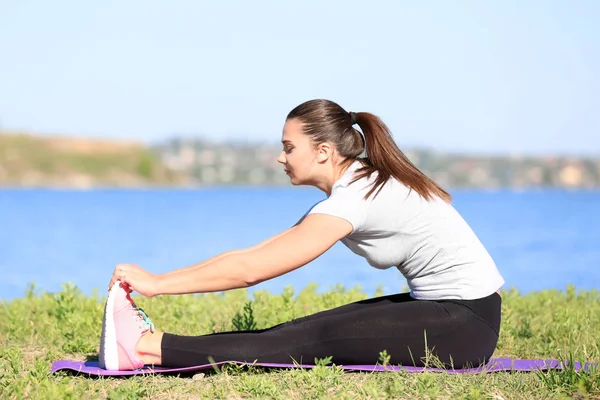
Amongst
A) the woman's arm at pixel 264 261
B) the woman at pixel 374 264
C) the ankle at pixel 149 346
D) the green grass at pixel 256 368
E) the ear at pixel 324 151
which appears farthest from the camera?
the ankle at pixel 149 346

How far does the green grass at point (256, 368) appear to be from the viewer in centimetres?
472

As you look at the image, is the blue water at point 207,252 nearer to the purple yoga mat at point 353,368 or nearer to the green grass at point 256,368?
the green grass at point 256,368

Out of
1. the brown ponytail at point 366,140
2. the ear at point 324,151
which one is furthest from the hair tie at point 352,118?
the ear at point 324,151

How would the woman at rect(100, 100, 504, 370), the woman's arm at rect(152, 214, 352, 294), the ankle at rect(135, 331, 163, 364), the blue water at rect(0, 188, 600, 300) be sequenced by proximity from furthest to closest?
1. the blue water at rect(0, 188, 600, 300)
2. the ankle at rect(135, 331, 163, 364)
3. the woman at rect(100, 100, 504, 370)
4. the woman's arm at rect(152, 214, 352, 294)

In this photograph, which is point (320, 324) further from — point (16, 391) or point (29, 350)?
point (29, 350)

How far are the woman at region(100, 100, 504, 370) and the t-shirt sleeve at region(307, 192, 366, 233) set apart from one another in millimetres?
54

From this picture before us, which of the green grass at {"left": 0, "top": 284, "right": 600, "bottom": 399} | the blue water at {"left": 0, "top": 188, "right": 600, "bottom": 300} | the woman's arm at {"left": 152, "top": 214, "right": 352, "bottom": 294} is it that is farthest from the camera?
the blue water at {"left": 0, "top": 188, "right": 600, "bottom": 300}

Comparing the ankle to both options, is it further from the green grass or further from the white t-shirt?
the white t-shirt

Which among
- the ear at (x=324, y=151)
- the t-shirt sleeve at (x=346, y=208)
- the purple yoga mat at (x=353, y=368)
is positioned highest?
the ear at (x=324, y=151)

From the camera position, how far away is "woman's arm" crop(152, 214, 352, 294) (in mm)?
4852

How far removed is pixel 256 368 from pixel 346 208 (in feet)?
3.96

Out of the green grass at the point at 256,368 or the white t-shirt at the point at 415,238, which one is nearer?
the green grass at the point at 256,368

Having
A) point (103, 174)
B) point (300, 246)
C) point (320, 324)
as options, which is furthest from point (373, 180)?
point (103, 174)

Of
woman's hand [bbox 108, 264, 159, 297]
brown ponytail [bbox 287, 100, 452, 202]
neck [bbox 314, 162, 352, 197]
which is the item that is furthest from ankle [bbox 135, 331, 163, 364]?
brown ponytail [bbox 287, 100, 452, 202]
